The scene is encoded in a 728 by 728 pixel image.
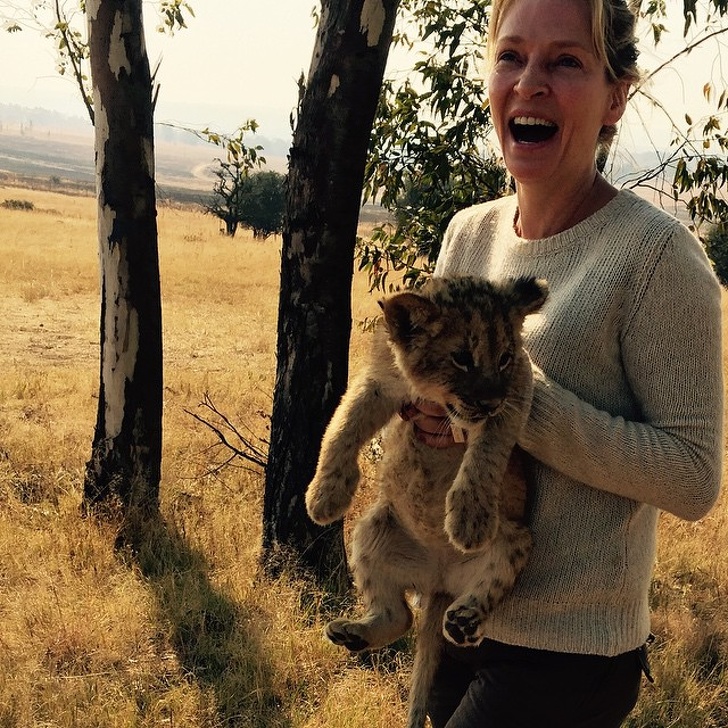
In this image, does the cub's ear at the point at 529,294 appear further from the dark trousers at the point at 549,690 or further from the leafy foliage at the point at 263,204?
the leafy foliage at the point at 263,204

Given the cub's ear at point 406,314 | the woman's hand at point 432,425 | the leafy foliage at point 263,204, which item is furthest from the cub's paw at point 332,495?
the leafy foliage at point 263,204

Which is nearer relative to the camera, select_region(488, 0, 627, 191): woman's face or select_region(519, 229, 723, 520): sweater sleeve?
select_region(519, 229, 723, 520): sweater sleeve

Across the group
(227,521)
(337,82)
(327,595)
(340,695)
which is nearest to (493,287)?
(337,82)

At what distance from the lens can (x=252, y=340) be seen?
51.6 feet

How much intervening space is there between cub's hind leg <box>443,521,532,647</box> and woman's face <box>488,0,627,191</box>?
3.69 feet

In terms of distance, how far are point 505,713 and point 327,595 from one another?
310 cm

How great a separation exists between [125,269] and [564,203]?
4.59m

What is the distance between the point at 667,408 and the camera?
2275mm

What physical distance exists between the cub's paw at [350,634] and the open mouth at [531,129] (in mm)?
1779

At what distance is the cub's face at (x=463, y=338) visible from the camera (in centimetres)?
260

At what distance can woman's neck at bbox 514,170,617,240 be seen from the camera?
8.48 feet

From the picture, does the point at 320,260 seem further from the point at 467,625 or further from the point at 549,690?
the point at 549,690

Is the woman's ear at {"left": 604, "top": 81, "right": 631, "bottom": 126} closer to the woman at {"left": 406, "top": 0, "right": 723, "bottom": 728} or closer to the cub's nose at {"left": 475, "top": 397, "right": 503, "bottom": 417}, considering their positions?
the woman at {"left": 406, "top": 0, "right": 723, "bottom": 728}

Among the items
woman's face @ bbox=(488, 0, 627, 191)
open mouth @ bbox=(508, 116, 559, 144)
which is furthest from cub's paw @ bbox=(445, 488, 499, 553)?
open mouth @ bbox=(508, 116, 559, 144)
